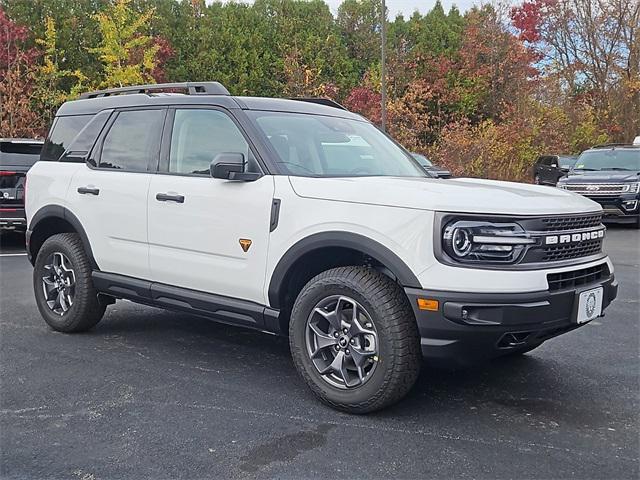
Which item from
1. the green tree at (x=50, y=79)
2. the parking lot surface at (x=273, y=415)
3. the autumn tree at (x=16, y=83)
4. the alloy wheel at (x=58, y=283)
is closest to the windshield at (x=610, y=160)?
the parking lot surface at (x=273, y=415)

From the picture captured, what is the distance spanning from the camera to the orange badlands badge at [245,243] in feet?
13.3

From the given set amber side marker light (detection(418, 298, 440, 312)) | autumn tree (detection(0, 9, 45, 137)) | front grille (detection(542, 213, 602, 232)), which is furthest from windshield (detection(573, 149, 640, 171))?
autumn tree (detection(0, 9, 45, 137))

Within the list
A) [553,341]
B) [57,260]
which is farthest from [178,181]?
[553,341]

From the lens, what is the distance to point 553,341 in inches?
204

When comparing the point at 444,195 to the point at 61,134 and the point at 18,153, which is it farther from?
the point at 18,153

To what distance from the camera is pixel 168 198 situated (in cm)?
447

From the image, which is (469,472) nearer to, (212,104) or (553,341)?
(553,341)

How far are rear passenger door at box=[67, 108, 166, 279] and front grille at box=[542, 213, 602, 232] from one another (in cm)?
265

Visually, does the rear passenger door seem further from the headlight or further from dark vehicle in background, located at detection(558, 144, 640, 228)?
dark vehicle in background, located at detection(558, 144, 640, 228)

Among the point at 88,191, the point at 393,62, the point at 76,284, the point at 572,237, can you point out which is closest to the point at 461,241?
the point at 572,237

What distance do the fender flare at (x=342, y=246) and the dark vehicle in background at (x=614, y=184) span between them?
35.3 feet

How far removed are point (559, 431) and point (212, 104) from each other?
2.91 meters

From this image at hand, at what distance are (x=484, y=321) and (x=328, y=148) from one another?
176 cm

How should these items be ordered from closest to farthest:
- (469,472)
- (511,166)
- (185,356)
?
(469,472), (185,356), (511,166)
